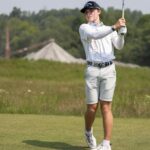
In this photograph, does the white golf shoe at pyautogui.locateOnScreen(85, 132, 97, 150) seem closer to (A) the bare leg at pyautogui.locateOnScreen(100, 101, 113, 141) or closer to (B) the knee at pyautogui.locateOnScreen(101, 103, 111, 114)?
(A) the bare leg at pyautogui.locateOnScreen(100, 101, 113, 141)

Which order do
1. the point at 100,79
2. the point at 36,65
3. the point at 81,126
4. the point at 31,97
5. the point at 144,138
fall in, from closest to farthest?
the point at 100,79 < the point at 144,138 < the point at 81,126 < the point at 31,97 < the point at 36,65

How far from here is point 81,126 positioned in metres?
8.84

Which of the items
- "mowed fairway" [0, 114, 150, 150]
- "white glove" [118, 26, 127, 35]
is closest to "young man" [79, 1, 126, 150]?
"white glove" [118, 26, 127, 35]

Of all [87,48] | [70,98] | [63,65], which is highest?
[87,48]

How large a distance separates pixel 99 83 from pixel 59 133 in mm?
1589

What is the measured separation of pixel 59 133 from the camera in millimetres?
8078

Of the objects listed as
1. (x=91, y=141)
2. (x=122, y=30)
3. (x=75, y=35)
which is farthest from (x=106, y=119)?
(x=75, y=35)

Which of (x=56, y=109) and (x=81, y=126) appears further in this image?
(x=56, y=109)

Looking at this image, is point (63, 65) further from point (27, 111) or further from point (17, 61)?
point (27, 111)

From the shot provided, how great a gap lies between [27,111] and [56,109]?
0.54 metres

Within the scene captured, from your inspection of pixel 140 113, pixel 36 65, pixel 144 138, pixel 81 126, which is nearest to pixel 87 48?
pixel 144 138

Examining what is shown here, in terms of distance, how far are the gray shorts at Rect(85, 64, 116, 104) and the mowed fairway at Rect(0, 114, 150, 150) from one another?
65cm

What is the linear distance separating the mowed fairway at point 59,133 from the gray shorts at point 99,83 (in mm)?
646

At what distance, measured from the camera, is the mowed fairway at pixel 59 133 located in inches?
277
